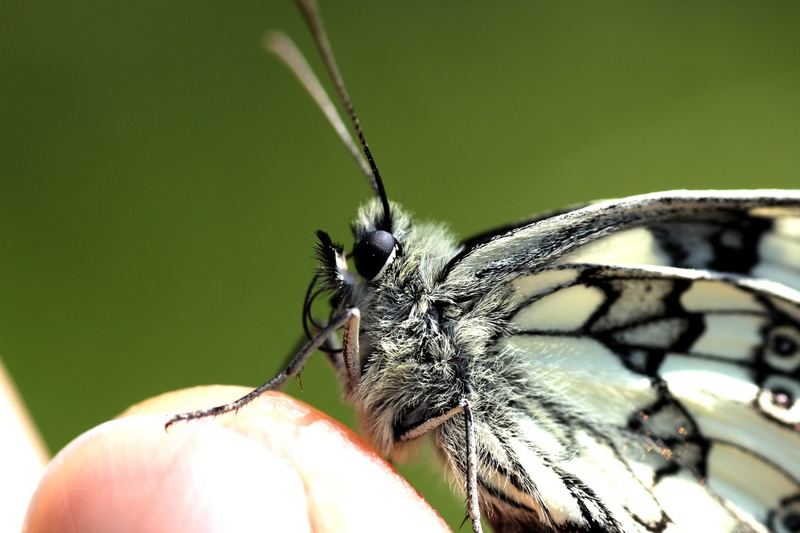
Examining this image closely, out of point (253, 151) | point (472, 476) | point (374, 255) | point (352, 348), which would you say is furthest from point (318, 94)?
point (253, 151)

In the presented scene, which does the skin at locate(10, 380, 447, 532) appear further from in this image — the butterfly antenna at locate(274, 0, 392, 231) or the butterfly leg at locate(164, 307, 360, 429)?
the butterfly antenna at locate(274, 0, 392, 231)

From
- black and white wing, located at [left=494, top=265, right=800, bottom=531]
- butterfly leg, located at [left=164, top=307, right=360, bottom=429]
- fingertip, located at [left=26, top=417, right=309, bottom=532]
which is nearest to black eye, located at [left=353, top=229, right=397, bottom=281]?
butterfly leg, located at [left=164, top=307, right=360, bottom=429]

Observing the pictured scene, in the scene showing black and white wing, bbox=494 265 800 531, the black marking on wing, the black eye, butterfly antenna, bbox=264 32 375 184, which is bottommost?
black and white wing, bbox=494 265 800 531

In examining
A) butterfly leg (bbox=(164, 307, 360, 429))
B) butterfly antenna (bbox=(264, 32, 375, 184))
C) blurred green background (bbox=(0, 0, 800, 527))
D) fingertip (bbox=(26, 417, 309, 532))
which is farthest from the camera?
blurred green background (bbox=(0, 0, 800, 527))

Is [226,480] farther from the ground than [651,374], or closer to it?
farther from the ground

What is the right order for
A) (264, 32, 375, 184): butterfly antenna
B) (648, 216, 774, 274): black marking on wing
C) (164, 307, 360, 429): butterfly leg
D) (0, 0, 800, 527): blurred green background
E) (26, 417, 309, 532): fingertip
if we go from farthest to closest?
1. (0, 0, 800, 527): blurred green background
2. (264, 32, 375, 184): butterfly antenna
3. (648, 216, 774, 274): black marking on wing
4. (164, 307, 360, 429): butterfly leg
5. (26, 417, 309, 532): fingertip

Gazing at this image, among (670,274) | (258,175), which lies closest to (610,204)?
(670,274)

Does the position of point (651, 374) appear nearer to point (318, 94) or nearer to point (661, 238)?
point (661, 238)
